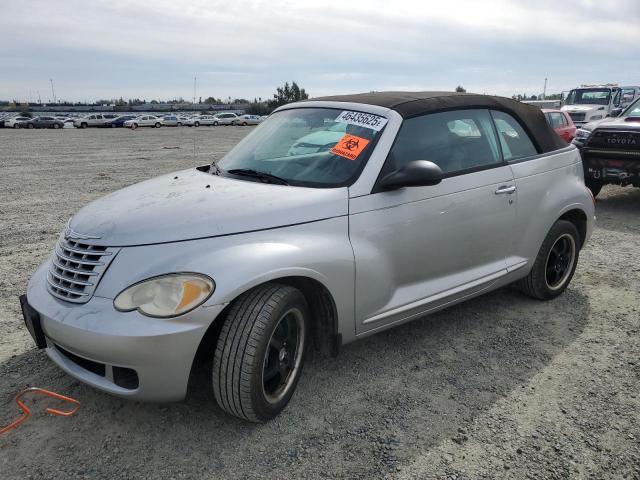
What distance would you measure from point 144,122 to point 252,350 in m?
52.8

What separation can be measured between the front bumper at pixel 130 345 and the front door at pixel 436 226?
1.04 metres

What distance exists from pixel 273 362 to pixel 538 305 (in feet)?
8.64

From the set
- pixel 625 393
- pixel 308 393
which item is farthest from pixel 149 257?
pixel 625 393

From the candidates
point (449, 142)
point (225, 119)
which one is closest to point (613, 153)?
point (449, 142)

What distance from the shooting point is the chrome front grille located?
2584 mm

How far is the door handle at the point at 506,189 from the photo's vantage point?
376 cm

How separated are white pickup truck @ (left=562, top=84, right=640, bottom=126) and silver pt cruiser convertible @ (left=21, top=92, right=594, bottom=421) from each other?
16.1 m

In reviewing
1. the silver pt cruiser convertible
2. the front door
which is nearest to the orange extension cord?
the silver pt cruiser convertible

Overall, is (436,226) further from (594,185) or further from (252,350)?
(594,185)

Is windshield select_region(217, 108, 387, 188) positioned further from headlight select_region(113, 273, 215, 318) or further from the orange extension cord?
the orange extension cord

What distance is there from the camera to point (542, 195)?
4.14 meters

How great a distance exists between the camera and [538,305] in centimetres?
444

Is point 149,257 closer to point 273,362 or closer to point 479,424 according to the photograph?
point 273,362

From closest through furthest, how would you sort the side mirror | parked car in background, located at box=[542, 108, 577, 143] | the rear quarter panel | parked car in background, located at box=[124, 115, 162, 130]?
the side mirror
the rear quarter panel
parked car in background, located at box=[542, 108, 577, 143]
parked car in background, located at box=[124, 115, 162, 130]
